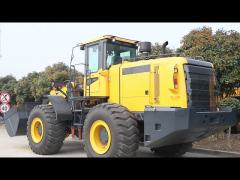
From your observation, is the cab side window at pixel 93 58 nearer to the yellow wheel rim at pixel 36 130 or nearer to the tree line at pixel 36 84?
the yellow wheel rim at pixel 36 130

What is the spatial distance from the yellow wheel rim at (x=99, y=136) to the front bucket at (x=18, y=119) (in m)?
4.00

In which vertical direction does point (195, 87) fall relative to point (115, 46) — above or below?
below

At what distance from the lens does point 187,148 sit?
10.0 meters

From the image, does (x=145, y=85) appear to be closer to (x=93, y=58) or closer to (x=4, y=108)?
(x=93, y=58)

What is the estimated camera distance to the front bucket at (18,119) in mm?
12094

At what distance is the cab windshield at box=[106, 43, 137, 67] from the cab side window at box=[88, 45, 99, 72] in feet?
1.29

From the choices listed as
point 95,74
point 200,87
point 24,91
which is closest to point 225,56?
point 200,87

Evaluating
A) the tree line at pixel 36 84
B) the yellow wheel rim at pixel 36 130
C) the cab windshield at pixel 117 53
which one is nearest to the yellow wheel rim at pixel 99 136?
the cab windshield at pixel 117 53

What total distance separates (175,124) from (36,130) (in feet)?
16.9

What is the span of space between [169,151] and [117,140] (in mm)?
2557

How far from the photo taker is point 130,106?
29.7 ft

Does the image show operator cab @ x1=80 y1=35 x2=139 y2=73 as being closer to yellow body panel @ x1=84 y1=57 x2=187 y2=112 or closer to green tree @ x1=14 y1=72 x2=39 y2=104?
yellow body panel @ x1=84 y1=57 x2=187 y2=112
